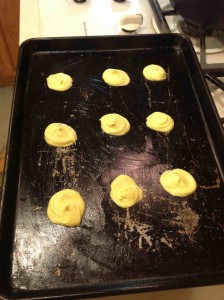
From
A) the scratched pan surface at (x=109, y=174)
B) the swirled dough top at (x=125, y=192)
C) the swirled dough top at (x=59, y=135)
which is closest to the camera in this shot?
the scratched pan surface at (x=109, y=174)

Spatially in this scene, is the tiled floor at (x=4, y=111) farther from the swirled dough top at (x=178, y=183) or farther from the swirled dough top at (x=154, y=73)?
the swirled dough top at (x=178, y=183)

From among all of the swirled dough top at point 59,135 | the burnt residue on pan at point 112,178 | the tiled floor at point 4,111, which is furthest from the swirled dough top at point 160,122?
the tiled floor at point 4,111

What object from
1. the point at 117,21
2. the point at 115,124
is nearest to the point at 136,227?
the point at 115,124

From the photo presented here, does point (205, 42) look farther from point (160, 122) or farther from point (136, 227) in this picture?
point (136, 227)

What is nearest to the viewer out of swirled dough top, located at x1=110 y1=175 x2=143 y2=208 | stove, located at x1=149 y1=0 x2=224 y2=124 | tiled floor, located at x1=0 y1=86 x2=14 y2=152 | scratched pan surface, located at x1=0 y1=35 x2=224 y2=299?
scratched pan surface, located at x1=0 y1=35 x2=224 y2=299

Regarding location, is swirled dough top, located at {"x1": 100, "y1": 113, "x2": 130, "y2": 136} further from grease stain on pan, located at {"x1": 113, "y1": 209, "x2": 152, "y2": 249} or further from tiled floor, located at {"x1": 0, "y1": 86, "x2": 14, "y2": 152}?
tiled floor, located at {"x1": 0, "y1": 86, "x2": 14, "y2": 152}

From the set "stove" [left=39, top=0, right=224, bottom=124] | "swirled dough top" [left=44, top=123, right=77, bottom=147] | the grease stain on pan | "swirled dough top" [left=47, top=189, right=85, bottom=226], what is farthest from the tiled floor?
the grease stain on pan
